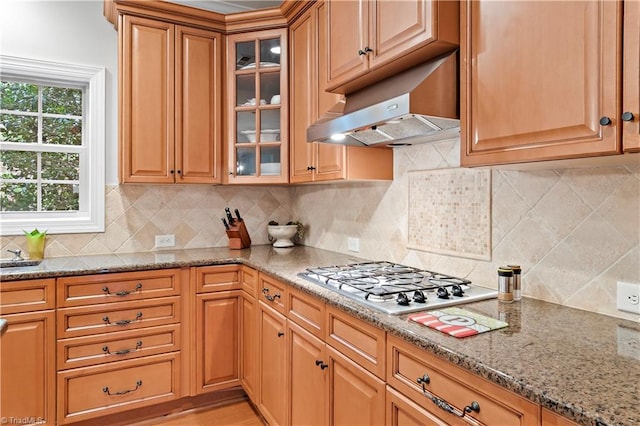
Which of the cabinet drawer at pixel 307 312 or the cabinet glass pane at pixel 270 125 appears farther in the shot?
the cabinet glass pane at pixel 270 125

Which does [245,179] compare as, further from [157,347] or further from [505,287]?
[505,287]

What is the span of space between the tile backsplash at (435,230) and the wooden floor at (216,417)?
3.81 ft

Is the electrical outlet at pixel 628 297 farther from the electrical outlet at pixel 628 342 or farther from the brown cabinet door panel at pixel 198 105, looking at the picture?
the brown cabinet door panel at pixel 198 105

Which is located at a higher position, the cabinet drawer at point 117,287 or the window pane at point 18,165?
the window pane at point 18,165

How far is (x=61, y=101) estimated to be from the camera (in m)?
2.84

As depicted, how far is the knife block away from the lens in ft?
10.2

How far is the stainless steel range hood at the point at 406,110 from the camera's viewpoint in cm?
148

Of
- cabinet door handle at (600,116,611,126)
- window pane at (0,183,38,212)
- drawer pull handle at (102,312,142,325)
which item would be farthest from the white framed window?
cabinet door handle at (600,116,611,126)

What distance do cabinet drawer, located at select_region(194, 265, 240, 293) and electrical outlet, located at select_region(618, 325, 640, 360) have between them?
2.00 m

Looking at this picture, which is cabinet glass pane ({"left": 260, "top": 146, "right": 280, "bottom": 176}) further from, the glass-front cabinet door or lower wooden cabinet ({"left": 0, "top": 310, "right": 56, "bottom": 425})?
lower wooden cabinet ({"left": 0, "top": 310, "right": 56, "bottom": 425})

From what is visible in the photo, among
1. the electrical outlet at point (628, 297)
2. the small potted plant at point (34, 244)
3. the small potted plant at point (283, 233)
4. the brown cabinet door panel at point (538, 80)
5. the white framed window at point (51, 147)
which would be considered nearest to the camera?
the brown cabinet door panel at point (538, 80)

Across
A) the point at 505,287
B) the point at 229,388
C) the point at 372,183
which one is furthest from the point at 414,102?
the point at 229,388

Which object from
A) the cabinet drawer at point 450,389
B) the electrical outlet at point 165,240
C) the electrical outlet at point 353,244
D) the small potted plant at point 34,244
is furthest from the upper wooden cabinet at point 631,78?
the small potted plant at point 34,244

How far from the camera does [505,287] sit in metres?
1.52
